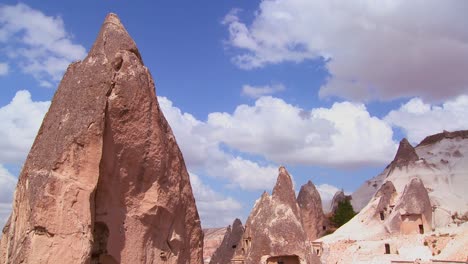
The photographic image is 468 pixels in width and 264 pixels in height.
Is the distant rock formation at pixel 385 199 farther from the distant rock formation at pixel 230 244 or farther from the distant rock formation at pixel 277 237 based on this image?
the distant rock formation at pixel 277 237

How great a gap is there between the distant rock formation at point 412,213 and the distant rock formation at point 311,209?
5309mm

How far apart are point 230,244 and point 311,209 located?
1322cm

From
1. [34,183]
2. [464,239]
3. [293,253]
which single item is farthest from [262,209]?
[464,239]

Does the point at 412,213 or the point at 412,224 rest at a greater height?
the point at 412,213

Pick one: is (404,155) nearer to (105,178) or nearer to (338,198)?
(338,198)

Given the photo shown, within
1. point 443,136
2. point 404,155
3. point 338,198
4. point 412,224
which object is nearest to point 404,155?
point 404,155

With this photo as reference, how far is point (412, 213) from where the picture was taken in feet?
114

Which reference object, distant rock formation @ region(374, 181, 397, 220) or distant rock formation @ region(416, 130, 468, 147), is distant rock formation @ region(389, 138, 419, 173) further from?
distant rock formation @ region(374, 181, 397, 220)

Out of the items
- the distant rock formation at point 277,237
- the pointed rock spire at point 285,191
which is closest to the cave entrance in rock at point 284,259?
the distant rock formation at point 277,237

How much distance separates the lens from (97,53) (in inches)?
344

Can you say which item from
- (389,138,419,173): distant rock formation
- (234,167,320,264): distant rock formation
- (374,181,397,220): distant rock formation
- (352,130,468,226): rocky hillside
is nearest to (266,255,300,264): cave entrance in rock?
(234,167,320,264): distant rock formation

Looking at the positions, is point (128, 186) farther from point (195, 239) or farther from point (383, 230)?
point (383, 230)

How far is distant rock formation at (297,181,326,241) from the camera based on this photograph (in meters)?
38.4

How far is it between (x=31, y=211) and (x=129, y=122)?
7.03ft
